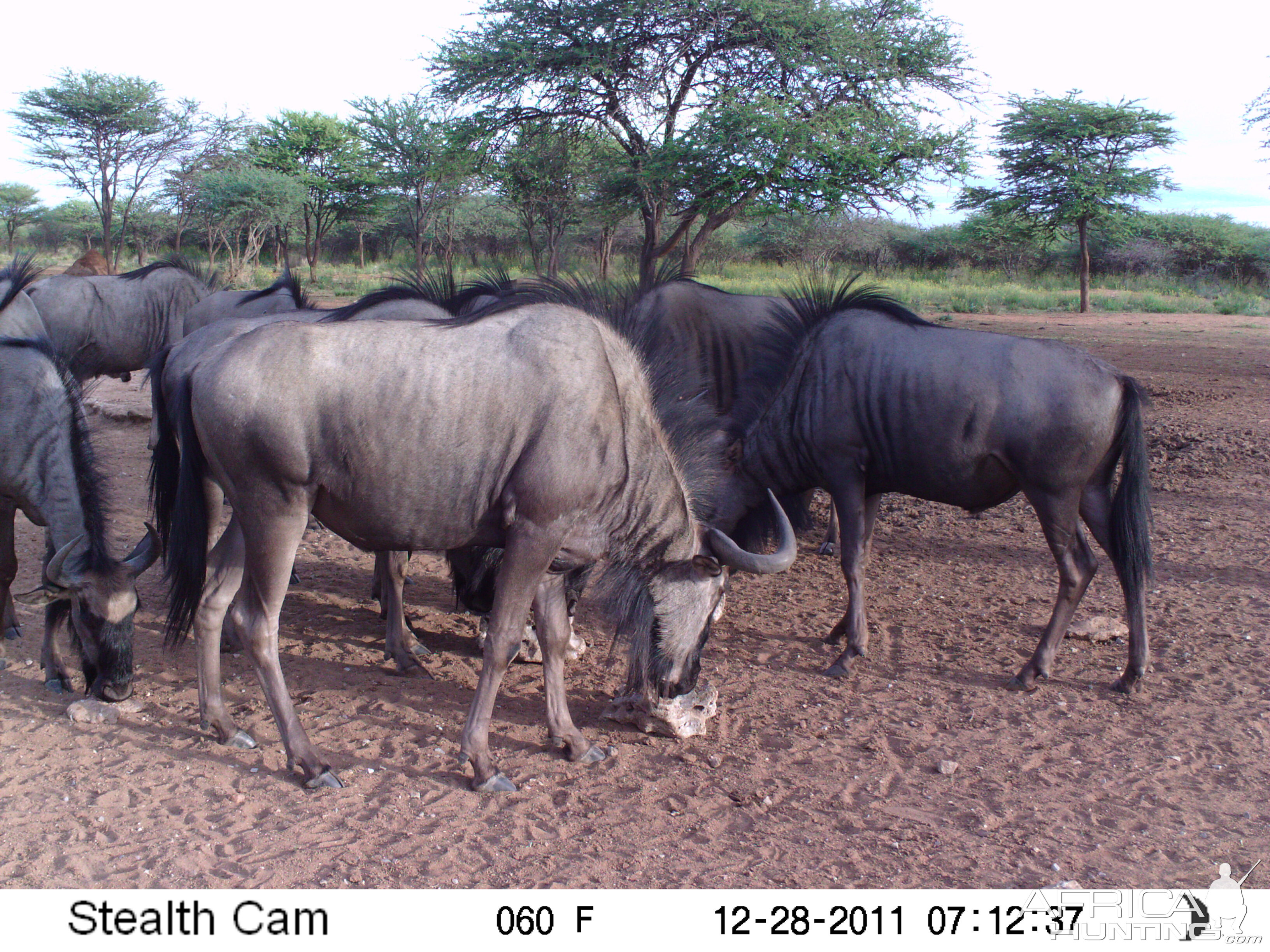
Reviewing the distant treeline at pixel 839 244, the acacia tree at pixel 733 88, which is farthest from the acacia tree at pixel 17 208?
the acacia tree at pixel 733 88

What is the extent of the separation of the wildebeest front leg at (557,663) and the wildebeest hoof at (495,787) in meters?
0.35

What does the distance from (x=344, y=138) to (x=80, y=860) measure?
1231 inches

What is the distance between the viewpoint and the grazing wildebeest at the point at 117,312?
9289mm

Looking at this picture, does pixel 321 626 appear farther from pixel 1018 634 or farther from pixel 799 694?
pixel 1018 634

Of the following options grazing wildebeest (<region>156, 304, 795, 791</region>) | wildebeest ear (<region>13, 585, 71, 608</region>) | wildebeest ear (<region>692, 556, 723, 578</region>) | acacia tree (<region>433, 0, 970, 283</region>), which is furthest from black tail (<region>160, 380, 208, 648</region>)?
acacia tree (<region>433, 0, 970, 283</region>)

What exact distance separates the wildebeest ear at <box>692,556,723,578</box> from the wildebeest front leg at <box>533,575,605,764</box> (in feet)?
1.90

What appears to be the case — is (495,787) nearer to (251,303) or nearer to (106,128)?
(251,303)

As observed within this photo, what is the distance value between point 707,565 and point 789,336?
197 cm

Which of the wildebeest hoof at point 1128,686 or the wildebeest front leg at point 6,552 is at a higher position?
the wildebeest front leg at point 6,552

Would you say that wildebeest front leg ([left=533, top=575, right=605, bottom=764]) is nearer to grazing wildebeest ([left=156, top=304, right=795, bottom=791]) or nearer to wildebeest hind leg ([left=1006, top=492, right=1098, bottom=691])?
grazing wildebeest ([left=156, top=304, right=795, bottom=791])

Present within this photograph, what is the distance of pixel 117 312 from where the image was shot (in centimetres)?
941

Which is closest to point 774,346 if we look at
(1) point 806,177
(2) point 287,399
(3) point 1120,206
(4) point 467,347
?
(4) point 467,347

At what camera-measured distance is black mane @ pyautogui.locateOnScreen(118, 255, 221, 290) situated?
9523 millimetres

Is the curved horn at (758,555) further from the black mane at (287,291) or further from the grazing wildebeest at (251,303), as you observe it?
the black mane at (287,291)
